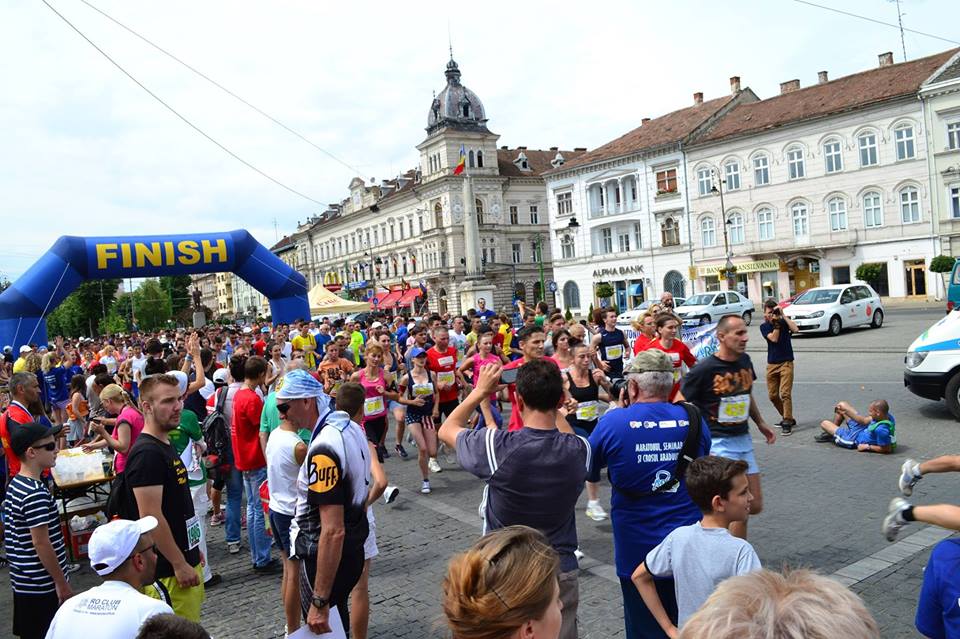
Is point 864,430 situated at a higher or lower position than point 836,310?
lower

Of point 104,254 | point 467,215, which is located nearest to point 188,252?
point 104,254

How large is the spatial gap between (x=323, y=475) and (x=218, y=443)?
4043mm

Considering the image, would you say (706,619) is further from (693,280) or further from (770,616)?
(693,280)

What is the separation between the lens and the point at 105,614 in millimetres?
2656

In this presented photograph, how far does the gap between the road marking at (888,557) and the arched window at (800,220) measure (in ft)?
136

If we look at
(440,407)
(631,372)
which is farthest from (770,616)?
(440,407)

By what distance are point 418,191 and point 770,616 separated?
2881 inches

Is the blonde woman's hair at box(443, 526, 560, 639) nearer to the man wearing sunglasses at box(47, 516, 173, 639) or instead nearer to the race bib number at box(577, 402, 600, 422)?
the man wearing sunglasses at box(47, 516, 173, 639)

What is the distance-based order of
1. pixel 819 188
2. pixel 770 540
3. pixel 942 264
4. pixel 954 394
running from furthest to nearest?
pixel 819 188, pixel 942 264, pixel 954 394, pixel 770 540

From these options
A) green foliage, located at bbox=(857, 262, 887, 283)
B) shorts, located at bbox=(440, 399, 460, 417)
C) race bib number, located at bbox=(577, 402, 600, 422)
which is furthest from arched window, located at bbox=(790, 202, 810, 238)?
race bib number, located at bbox=(577, 402, 600, 422)

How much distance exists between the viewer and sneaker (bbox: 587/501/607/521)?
23.0 ft

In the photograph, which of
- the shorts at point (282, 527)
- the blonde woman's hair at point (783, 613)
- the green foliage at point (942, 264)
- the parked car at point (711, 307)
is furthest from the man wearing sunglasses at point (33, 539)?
the green foliage at point (942, 264)

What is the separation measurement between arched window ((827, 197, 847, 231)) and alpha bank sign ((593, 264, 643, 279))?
14314mm

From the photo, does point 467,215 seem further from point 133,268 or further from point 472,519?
point 472,519
